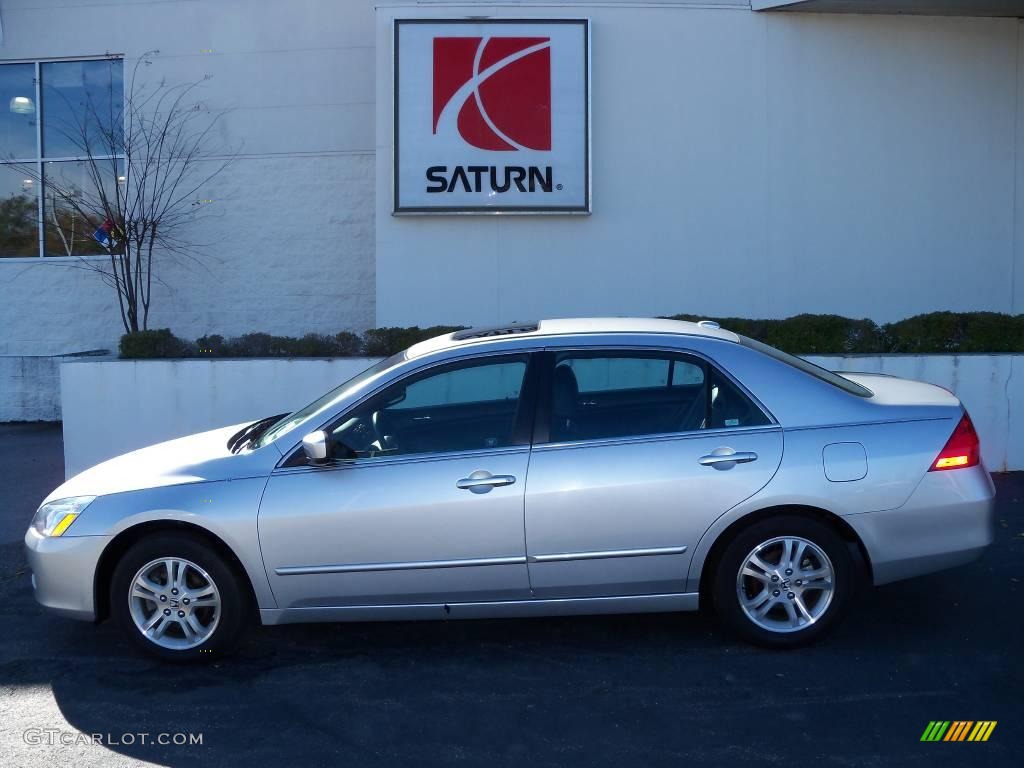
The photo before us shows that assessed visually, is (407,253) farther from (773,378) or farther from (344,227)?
(773,378)

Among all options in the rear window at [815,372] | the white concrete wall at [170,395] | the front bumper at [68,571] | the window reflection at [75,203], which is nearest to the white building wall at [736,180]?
the white concrete wall at [170,395]

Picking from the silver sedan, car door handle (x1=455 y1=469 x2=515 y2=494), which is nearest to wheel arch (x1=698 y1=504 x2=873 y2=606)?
the silver sedan

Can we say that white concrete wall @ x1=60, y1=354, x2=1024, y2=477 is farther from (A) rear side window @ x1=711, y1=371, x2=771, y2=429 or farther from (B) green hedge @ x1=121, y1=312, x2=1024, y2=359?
(A) rear side window @ x1=711, y1=371, x2=771, y2=429

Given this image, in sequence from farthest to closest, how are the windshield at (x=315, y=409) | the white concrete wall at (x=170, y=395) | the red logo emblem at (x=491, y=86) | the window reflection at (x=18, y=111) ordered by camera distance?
the window reflection at (x=18, y=111) → the red logo emblem at (x=491, y=86) → the white concrete wall at (x=170, y=395) → the windshield at (x=315, y=409)

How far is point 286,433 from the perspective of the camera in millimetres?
5195

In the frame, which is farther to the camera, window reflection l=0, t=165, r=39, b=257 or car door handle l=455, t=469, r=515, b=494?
window reflection l=0, t=165, r=39, b=257

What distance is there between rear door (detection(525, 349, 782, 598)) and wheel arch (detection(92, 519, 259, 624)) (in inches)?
54.3

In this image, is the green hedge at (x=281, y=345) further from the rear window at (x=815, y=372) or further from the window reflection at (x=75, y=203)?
the rear window at (x=815, y=372)

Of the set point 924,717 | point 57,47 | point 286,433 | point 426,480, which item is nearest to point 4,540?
point 286,433

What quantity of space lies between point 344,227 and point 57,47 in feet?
14.4

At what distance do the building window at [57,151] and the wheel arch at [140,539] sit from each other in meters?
9.21

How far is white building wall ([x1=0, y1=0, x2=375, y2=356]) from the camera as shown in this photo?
13.0 metres

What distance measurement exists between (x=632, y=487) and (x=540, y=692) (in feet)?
3.32

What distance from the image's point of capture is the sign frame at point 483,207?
36.3 ft
